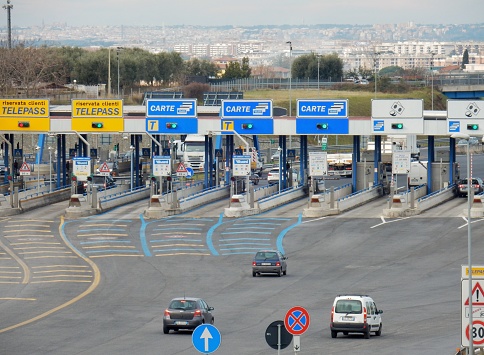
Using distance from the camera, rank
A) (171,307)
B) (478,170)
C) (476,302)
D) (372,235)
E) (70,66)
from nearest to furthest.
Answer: (476,302)
(171,307)
(372,235)
(478,170)
(70,66)

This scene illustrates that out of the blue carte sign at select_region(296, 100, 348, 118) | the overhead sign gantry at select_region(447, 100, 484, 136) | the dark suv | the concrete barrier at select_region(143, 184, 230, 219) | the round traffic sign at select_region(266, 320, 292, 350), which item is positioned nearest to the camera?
the round traffic sign at select_region(266, 320, 292, 350)

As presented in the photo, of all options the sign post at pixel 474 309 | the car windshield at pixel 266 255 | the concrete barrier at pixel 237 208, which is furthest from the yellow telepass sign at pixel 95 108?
the sign post at pixel 474 309

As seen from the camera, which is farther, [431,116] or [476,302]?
[431,116]

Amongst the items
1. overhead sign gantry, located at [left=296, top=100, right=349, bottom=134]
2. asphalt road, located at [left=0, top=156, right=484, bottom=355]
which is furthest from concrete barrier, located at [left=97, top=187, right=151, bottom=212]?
overhead sign gantry, located at [left=296, top=100, right=349, bottom=134]

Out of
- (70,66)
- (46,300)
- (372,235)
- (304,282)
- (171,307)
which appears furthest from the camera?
(70,66)

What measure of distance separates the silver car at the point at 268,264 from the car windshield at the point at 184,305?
47.7 ft

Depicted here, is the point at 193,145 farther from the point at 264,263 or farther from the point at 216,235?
the point at 264,263

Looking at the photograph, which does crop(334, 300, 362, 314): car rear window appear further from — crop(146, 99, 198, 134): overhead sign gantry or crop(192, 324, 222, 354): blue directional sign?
crop(146, 99, 198, 134): overhead sign gantry

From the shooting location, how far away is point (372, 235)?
66062 millimetres

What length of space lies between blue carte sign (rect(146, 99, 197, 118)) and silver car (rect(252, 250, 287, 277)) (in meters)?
26.8

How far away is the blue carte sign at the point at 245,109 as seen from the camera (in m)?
80.6

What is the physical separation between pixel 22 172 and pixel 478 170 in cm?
5243

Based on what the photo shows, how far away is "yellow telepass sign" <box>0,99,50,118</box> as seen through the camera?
8119cm

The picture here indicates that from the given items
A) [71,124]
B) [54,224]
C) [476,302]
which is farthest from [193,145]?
[476,302]
